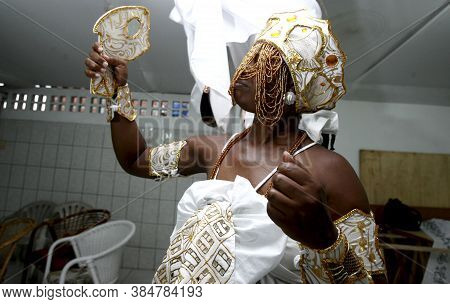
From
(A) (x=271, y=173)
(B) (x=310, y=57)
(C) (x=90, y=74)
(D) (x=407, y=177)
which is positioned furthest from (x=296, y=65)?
(C) (x=90, y=74)

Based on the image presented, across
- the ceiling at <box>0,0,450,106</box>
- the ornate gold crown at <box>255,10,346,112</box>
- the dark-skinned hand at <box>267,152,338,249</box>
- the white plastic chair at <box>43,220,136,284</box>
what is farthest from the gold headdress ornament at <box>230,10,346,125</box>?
the white plastic chair at <box>43,220,136,284</box>

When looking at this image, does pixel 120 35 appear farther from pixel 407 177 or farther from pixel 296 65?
pixel 407 177

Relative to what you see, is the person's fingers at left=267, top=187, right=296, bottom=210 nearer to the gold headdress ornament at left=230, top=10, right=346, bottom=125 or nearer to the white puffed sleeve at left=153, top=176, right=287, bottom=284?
the white puffed sleeve at left=153, top=176, right=287, bottom=284

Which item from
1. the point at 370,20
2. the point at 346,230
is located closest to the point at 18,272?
the point at 346,230

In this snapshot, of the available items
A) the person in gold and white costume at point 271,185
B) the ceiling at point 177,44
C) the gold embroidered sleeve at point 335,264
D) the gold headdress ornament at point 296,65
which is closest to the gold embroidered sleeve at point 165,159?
the person in gold and white costume at point 271,185

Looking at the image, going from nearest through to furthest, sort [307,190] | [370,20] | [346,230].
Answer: [307,190]
[346,230]
[370,20]

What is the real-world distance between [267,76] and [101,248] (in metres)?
0.47

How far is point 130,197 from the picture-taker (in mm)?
709

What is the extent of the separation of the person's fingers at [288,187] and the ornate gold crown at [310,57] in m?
0.26

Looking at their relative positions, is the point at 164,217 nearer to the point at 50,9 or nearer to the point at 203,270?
the point at 203,270

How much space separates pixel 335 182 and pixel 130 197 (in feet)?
1.36

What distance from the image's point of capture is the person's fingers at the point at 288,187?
40 cm

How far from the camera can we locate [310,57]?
1.99ft

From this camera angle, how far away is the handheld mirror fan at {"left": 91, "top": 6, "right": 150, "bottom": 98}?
69 centimetres
